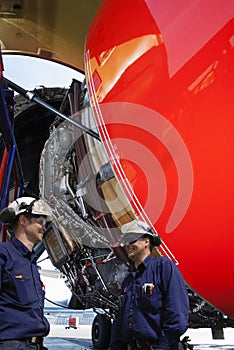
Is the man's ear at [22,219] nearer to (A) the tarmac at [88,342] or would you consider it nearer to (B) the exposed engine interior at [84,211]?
(B) the exposed engine interior at [84,211]

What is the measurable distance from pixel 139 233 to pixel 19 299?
69 centimetres

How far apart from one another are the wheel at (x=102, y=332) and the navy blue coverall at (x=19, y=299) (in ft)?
11.3

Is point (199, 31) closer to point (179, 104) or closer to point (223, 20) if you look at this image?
point (223, 20)

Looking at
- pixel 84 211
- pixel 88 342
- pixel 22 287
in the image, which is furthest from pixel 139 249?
pixel 88 342

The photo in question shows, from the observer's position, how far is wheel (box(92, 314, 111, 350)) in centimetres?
519

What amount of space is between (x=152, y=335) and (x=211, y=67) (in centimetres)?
127

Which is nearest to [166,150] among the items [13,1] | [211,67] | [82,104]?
[211,67]

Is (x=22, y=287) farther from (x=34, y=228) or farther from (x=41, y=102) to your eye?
(x=41, y=102)

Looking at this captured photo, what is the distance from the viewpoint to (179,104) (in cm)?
228

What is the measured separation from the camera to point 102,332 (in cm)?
522

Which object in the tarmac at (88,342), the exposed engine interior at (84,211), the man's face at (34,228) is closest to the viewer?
the man's face at (34,228)

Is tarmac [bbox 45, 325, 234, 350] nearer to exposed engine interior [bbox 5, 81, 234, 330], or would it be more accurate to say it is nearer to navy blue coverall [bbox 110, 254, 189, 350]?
exposed engine interior [bbox 5, 81, 234, 330]

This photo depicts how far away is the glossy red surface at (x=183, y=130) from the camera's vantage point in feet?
7.17

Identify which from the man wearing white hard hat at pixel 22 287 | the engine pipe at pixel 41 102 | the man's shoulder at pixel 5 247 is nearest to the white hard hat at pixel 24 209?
the man wearing white hard hat at pixel 22 287
